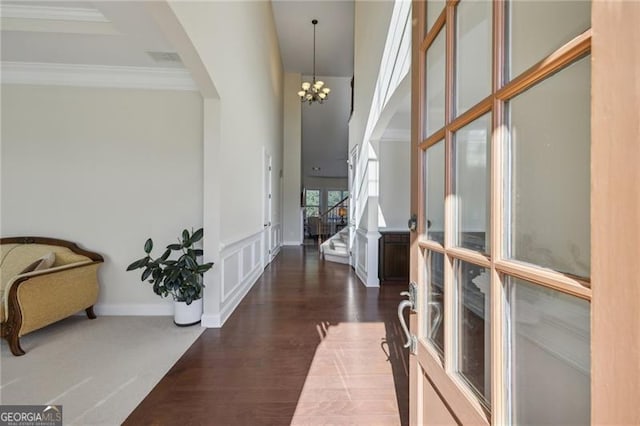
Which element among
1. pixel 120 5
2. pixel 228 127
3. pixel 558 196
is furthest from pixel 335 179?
pixel 558 196

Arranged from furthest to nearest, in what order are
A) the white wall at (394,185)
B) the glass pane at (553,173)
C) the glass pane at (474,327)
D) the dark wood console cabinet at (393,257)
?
the white wall at (394,185) < the dark wood console cabinet at (393,257) < the glass pane at (474,327) < the glass pane at (553,173)

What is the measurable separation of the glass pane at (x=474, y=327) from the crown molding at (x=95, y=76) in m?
3.44

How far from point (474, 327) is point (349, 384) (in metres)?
1.45

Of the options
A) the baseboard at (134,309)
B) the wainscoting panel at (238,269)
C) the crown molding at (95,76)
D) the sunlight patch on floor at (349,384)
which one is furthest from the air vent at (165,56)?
the sunlight patch on floor at (349,384)

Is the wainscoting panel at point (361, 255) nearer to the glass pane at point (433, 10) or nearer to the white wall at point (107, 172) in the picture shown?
the white wall at point (107, 172)

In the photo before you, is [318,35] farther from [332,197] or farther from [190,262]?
[332,197]

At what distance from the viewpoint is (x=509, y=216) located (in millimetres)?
674

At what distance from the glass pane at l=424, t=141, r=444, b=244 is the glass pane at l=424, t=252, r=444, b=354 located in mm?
80

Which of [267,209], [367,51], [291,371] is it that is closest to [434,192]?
[291,371]

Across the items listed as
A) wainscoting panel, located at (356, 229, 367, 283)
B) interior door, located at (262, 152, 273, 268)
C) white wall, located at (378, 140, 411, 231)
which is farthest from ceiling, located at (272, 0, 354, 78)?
wainscoting panel, located at (356, 229, 367, 283)

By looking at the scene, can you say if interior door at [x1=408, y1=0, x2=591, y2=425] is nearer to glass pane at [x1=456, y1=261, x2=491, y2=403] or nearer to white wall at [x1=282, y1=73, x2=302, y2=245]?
glass pane at [x1=456, y1=261, x2=491, y2=403]

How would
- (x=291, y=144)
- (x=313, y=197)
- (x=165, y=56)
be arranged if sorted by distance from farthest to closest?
(x=313, y=197), (x=291, y=144), (x=165, y=56)
